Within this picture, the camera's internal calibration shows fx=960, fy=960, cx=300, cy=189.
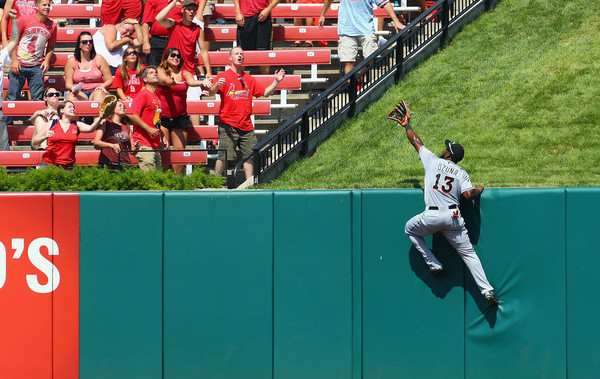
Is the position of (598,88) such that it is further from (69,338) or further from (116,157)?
(69,338)

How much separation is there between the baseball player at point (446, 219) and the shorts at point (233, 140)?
3993 millimetres

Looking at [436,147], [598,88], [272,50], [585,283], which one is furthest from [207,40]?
Result: [585,283]

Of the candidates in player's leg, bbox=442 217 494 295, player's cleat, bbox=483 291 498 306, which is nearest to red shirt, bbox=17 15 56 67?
player's leg, bbox=442 217 494 295

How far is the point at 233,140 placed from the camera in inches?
497

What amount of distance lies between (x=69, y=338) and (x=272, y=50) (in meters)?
6.82

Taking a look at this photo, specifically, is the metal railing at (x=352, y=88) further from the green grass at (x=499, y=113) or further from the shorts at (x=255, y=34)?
the shorts at (x=255, y=34)

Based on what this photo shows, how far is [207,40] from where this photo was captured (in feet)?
49.6

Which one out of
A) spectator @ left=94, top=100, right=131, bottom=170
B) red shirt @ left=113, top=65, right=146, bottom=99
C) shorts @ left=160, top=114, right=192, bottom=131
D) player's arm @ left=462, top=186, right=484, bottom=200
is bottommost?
player's arm @ left=462, top=186, right=484, bottom=200

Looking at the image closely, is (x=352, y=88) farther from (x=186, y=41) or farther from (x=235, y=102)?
(x=186, y=41)

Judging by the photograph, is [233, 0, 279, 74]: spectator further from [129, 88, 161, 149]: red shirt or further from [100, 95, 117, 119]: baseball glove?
[100, 95, 117, 119]: baseball glove

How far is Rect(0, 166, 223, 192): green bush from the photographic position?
33.5 feet

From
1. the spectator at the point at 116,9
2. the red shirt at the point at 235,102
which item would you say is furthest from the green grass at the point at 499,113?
the spectator at the point at 116,9

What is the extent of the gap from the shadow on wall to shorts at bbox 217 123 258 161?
13.0 ft

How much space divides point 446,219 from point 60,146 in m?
5.35
